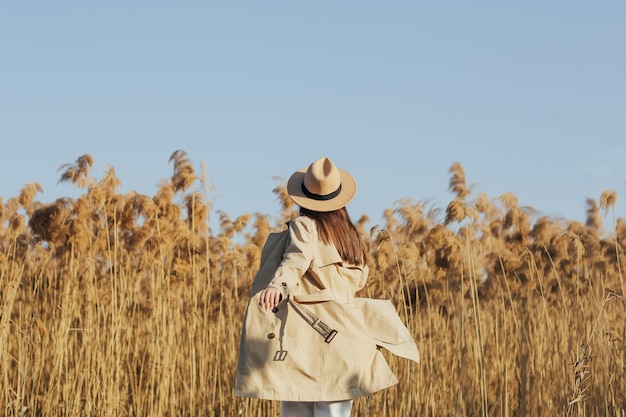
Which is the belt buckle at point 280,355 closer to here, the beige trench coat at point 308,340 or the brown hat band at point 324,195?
the beige trench coat at point 308,340

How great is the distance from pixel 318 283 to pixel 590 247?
12.9 ft

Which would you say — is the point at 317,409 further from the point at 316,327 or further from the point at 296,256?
the point at 296,256

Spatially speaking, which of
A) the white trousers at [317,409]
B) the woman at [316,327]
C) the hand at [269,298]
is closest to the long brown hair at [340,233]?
the woman at [316,327]

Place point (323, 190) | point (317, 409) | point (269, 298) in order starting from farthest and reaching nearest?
point (323, 190) → point (317, 409) → point (269, 298)

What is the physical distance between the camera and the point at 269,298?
3201 mm

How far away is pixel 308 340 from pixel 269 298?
316 millimetres

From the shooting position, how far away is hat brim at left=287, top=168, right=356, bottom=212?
358cm

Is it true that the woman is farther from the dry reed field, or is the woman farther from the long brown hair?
the dry reed field

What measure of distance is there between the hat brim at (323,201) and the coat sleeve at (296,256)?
109 mm

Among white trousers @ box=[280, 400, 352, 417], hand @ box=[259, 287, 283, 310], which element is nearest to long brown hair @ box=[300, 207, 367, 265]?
hand @ box=[259, 287, 283, 310]

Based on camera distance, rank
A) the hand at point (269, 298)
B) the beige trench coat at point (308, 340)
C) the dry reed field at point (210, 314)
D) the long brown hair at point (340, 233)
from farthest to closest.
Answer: the dry reed field at point (210, 314) → the long brown hair at point (340, 233) → the beige trench coat at point (308, 340) → the hand at point (269, 298)

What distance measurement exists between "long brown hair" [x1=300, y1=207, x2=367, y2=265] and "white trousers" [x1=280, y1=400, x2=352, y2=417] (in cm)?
59

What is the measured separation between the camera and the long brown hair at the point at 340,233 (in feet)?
11.6

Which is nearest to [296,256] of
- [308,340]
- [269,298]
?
[269,298]
